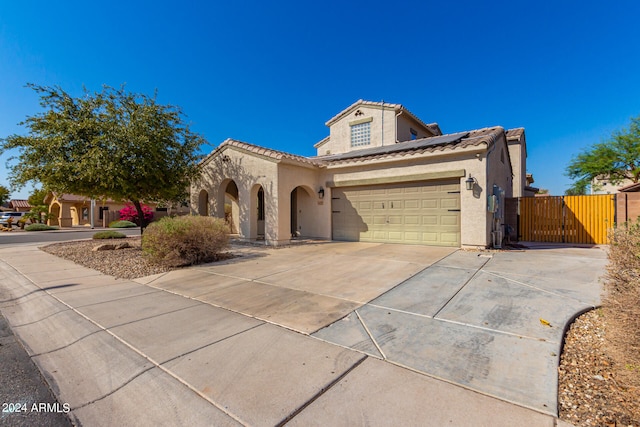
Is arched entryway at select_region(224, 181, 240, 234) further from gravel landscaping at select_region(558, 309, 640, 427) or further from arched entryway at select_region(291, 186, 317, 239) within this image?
gravel landscaping at select_region(558, 309, 640, 427)

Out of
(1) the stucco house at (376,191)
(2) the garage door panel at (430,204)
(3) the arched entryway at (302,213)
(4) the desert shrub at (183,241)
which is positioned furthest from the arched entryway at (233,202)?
(2) the garage door panel at (430,204)

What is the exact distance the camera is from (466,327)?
145 inches

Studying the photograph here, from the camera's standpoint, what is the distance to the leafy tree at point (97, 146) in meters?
9.14

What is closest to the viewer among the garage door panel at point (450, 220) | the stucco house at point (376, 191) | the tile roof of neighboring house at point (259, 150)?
the stucco house at point (376, 191)

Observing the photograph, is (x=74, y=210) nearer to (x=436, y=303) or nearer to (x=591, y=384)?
(x=436, y=303)

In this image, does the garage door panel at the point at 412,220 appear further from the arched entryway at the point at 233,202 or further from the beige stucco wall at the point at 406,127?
the arched entryway at the point at 233,202

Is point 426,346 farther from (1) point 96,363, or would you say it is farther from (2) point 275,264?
(2) point 275,264

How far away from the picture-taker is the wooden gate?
445 inches

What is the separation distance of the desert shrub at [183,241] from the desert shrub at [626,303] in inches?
330

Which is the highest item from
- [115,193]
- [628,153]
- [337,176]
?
[628,153]

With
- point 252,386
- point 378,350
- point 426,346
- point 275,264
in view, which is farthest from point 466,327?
point 275,264

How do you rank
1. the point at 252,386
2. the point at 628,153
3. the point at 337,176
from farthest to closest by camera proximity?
the point at 628,153
the point at 337,176
the point at 252,386

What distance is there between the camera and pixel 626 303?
255 cm

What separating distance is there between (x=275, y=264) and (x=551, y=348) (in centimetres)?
617
